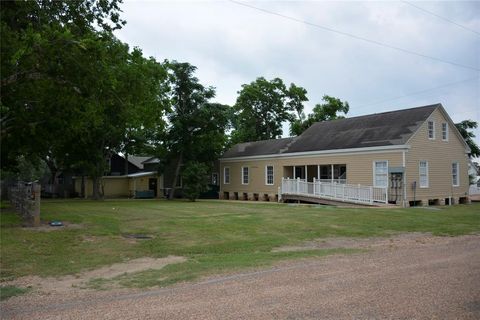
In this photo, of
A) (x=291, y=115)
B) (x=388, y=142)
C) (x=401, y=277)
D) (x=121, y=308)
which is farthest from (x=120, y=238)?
(x=291, y=115)

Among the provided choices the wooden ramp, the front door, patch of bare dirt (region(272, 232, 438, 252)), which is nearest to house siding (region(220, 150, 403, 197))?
the wooden ramp

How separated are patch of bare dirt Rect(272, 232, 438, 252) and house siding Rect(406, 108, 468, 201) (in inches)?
490

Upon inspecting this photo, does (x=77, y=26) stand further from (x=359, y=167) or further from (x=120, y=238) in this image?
(x=359, y=167)

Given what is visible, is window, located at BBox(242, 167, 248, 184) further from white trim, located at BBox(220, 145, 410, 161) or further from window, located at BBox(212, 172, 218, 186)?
window, located at BBox(212, 172, 218, 186)

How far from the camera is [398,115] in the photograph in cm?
2756

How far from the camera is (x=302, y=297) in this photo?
618 centimetres

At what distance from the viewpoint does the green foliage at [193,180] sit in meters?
32.8

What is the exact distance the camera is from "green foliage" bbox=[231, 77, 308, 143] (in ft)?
179

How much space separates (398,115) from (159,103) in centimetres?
1677

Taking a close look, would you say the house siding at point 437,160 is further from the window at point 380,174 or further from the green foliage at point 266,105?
the green foliage at point 266,105

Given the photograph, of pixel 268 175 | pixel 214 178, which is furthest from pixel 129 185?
pixel 268 175

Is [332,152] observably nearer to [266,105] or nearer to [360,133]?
[360,133]

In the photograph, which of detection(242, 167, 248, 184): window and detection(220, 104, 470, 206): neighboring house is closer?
detection(220, 104, 470, 206): neighboring house

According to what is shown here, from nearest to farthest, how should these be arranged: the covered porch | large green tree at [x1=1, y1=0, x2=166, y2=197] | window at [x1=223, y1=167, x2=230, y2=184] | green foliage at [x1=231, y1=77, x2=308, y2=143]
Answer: large green tree at [x1=1, y1=0, x2=166, y2=197], the covered porch, window at [x1=223, y1=167, x2=230, y2=184], green foliage at [x1=231, y1=77, x2=308, y2=143]
